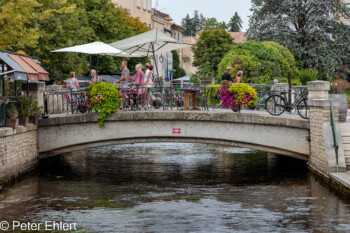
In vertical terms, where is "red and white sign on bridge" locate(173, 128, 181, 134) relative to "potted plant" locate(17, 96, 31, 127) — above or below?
below

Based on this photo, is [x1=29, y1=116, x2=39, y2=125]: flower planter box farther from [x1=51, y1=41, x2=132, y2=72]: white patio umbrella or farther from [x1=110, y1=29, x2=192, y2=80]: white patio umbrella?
[x1=110, y1=29, x2=192, y2=80]: white patio umbrella

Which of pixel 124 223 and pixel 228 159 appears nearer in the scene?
pixel 124 223

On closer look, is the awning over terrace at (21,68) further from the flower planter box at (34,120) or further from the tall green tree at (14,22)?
the tall green tree at (14,22)

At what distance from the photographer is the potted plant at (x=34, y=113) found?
19484 mm

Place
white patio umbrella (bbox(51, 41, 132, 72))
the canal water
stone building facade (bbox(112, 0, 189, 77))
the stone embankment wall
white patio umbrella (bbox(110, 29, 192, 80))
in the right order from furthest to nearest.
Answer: stone building facade (bbox(112, 0, 189, 77))
white patio umbrella (bbox(110, 29, 192, 80))
white patio umbrella (bbox(51, 41, 132, 72))
the stone embankment wall
the canal water

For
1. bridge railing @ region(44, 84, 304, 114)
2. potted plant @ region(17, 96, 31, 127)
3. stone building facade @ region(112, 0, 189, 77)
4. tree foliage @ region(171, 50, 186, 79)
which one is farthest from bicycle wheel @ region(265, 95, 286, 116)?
tree foliage @ region(171, 50, 186, 79)

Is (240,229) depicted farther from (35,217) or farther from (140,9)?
(140,9)

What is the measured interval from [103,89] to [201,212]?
720 cm

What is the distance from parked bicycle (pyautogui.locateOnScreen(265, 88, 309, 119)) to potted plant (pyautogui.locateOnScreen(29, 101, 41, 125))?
7275 mm

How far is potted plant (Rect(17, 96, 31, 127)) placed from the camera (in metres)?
18.6

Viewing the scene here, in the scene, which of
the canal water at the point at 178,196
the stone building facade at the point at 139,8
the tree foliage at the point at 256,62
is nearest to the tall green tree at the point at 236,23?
the stone building facade at the point at 139,8

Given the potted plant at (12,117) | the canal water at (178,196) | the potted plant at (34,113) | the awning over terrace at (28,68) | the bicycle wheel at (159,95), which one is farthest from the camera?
the bicycle wheel at (159,95)

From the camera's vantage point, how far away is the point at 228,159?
79.6 feet

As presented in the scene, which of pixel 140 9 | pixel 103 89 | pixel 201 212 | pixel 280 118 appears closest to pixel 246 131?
pixel 280 118
